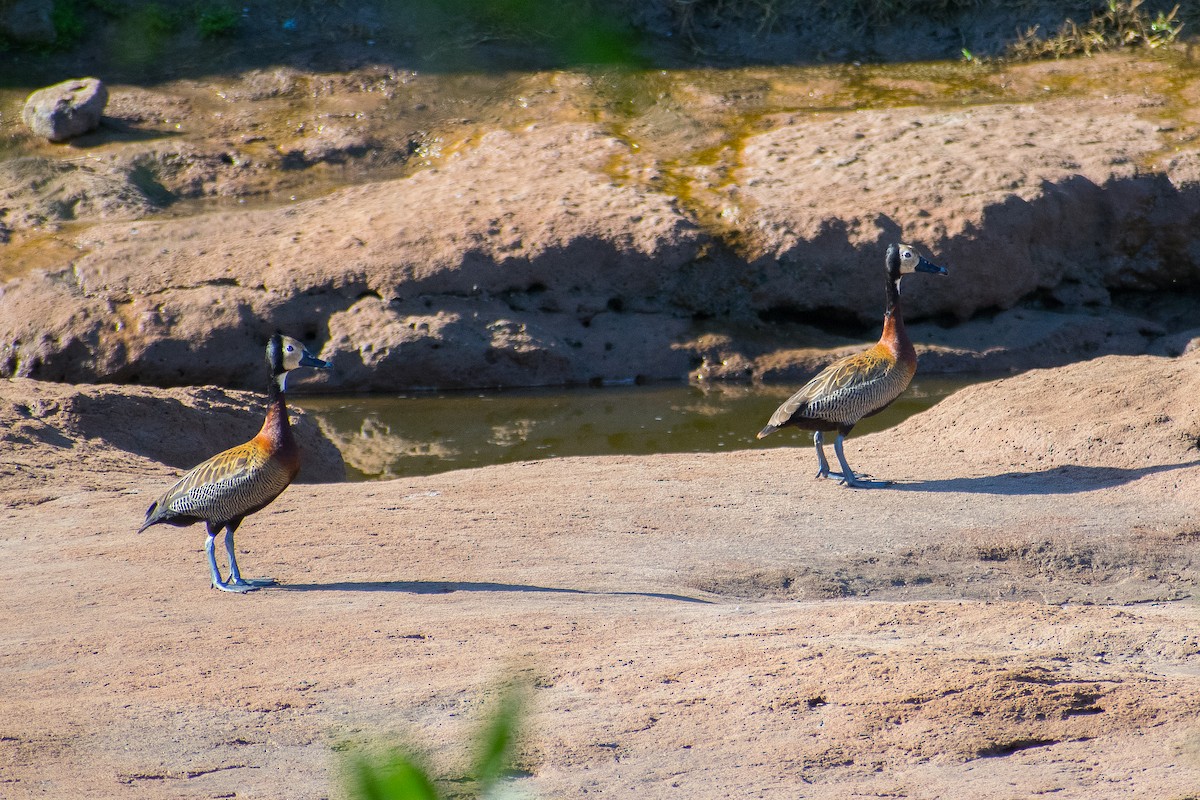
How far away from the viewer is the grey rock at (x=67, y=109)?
15.2m

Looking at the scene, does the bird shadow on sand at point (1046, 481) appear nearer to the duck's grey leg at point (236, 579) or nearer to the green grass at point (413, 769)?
the duck's grey leg at point (236, 579)

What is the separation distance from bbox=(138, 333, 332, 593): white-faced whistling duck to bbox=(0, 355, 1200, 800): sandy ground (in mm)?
205

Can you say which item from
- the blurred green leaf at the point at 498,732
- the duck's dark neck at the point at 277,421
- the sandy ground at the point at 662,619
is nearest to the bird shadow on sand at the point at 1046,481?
the sandy ground at the point at 662,619

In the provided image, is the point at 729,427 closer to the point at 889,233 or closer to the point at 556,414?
the point at 556,414

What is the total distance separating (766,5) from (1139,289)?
633 cm

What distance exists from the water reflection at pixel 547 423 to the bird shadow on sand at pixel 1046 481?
3.17m

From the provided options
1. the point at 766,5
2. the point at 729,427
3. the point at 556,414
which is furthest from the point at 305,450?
the point at 766,5

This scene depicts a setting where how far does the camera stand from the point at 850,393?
7914 mm

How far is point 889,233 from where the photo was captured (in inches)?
508

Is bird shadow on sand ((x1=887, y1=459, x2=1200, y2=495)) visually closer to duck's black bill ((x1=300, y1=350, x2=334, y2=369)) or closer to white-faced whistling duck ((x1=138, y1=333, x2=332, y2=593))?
duck's black bill ((x1=300, y1=350, x2=334, y2=369))

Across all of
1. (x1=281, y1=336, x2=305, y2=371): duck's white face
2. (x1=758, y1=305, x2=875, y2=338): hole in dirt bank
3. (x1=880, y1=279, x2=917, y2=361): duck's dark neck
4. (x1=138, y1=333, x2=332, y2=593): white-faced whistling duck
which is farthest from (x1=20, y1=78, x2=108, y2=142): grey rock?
(x1=880, y1=279, x2=917, y2=361): duck's dark neck

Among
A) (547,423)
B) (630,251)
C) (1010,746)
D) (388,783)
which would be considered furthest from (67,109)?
(388,783)

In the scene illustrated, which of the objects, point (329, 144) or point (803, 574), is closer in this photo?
point (803, 574)

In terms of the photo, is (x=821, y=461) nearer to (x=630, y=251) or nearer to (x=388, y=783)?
(x=630, y=251)
